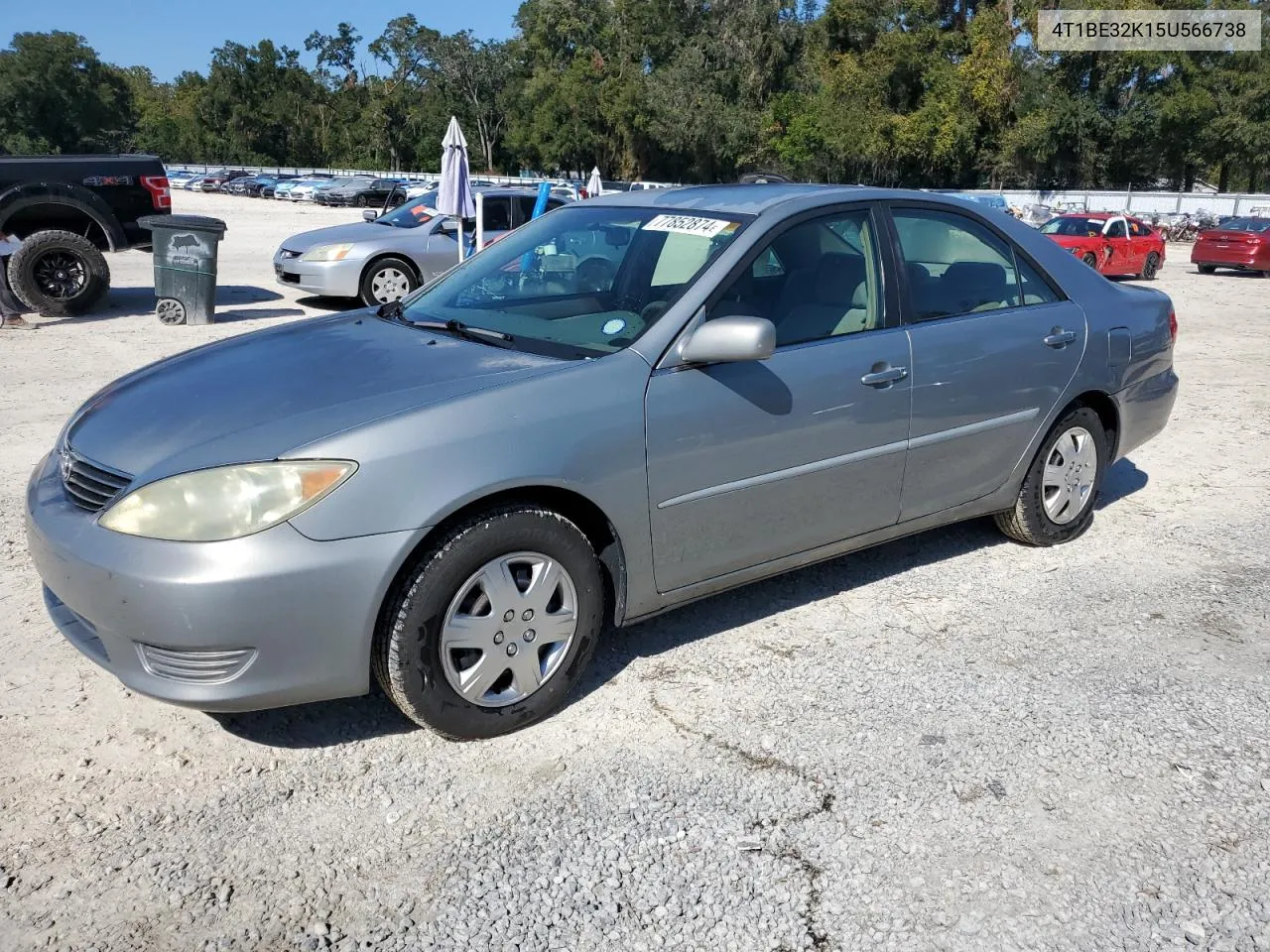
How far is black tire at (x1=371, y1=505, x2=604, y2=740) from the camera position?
2953 mm

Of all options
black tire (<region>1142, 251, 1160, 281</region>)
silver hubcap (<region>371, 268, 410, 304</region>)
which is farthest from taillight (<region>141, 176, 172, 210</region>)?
black tire (<region>1142, 251, 1160, 281</region>)

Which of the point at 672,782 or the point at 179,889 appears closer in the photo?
the point at 179,889

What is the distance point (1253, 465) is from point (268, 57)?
108 metres

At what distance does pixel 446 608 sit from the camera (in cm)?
301

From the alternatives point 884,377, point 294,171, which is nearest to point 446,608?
point 884,377

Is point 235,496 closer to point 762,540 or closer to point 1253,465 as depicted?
point 762,540

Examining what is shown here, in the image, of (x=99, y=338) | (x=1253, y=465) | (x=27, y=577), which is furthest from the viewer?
(x=99, y=338)

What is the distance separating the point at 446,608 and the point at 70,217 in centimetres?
1055

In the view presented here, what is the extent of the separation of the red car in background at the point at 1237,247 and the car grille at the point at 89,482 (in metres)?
24.7

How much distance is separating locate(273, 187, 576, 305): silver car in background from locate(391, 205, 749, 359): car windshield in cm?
820

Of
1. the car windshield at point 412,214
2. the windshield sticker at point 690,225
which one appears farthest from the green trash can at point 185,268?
the windshield sticker at point 690,225

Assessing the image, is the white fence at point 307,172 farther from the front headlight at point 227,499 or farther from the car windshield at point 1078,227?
the front headlight at point 227,499

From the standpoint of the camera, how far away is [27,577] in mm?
4352

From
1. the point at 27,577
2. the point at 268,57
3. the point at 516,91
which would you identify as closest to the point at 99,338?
the point at 27,577
